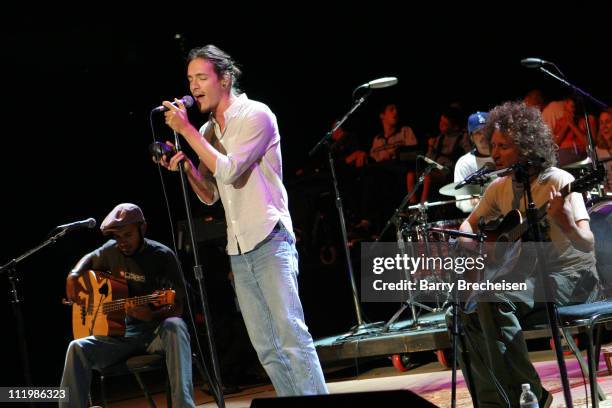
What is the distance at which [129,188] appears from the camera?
9.98 m

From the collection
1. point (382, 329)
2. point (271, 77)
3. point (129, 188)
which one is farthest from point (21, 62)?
point (382, 329)

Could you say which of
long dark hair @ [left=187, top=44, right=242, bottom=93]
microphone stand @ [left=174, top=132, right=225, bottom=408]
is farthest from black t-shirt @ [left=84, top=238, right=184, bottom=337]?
long dark hair @ [left=187, top=44, right=242, bottom=93]

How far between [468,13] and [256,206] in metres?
7.40

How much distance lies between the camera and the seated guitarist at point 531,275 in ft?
11.8

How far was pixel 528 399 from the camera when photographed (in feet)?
11.3

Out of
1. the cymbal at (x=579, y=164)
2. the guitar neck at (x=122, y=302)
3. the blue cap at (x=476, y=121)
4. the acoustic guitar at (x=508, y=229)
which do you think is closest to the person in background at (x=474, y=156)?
the blue cap at (x=476, y=121)

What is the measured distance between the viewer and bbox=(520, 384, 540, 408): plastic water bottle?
341cm

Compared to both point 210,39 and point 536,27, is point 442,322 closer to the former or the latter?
point 536,27

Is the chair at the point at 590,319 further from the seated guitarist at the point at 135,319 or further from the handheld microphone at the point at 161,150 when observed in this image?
the seated guitarist at the point at 135,319

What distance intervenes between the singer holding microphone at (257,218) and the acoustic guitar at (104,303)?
74.0 inches

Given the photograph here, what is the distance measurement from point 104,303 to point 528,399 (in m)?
2.95

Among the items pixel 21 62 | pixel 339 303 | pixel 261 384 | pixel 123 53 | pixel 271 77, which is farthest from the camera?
pixel 271 77

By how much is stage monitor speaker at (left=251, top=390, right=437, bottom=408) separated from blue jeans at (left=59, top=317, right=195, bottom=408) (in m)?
2.69

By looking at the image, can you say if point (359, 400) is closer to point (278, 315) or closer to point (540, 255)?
point (278, 315)
